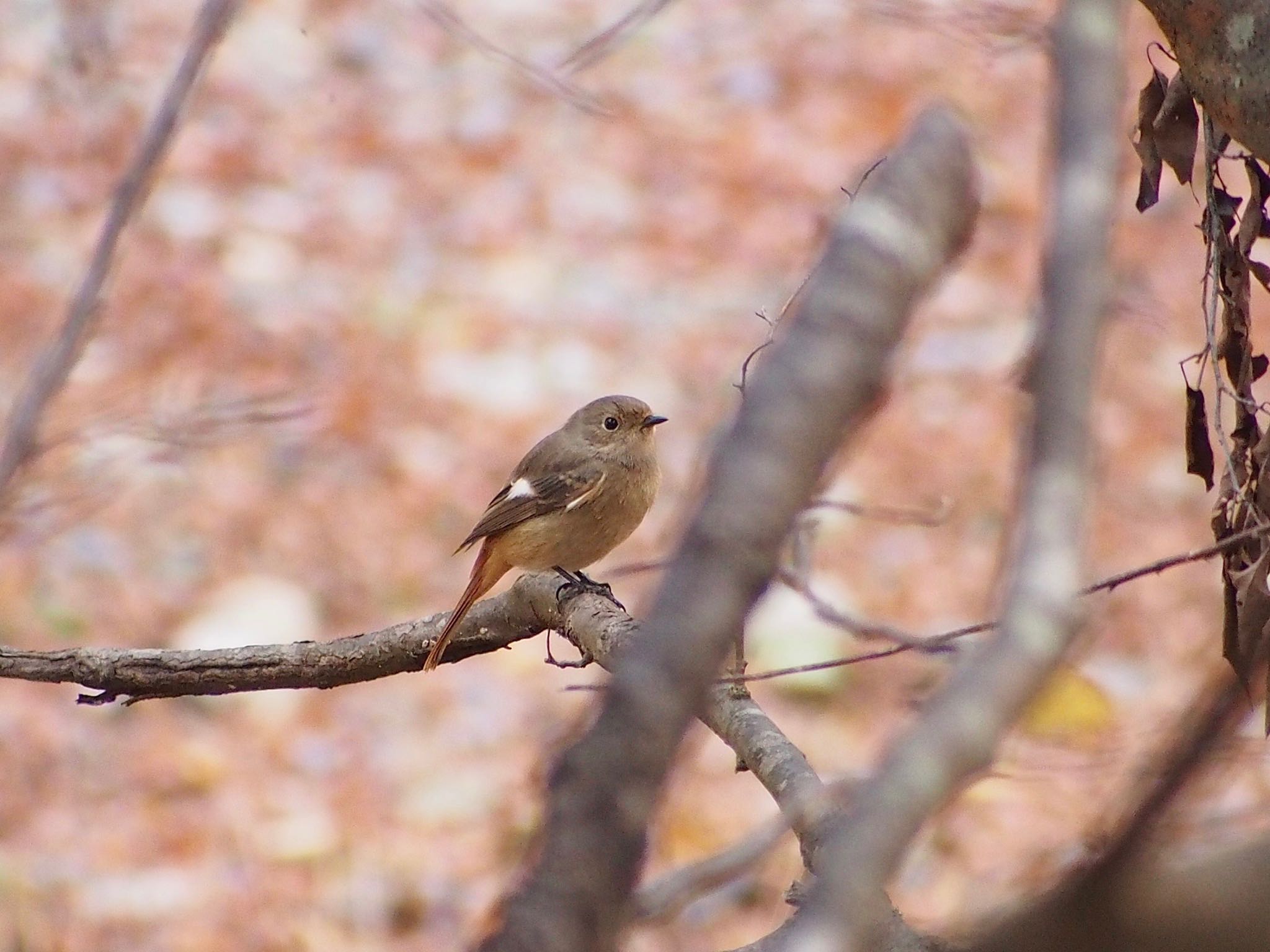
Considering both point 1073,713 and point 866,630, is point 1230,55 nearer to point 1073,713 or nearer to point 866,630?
point 866,630

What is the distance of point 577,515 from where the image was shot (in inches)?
203

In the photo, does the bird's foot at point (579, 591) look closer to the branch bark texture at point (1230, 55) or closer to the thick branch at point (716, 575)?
the branch bark texture at point (1230, 55)

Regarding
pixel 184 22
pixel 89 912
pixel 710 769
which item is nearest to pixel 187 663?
pixel 89 912

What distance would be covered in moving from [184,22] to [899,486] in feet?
17.9

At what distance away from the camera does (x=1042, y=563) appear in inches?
35.2

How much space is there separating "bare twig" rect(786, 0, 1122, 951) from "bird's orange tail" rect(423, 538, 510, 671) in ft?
8.31

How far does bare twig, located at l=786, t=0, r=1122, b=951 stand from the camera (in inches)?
33.2

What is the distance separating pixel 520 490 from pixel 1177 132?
2978 mm

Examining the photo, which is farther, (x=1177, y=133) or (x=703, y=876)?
(x=703, y=876)

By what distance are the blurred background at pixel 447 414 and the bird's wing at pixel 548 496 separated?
30 centimetres

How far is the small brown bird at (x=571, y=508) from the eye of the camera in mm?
5113

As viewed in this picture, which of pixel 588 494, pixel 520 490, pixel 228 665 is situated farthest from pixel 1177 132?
pixel 520 490

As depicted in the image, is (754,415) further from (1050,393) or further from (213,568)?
(213,568)

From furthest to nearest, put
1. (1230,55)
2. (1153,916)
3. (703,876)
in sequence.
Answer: (703,876) → (1230,55) → (1153,916)
